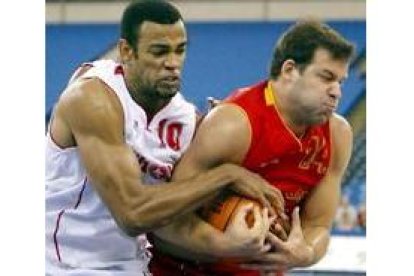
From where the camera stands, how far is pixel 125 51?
7.70ft

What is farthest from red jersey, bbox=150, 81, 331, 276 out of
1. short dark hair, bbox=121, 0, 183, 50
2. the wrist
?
short dark hair, bbox=121, 0, 183, 50

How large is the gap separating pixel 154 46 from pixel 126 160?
0.27 metres

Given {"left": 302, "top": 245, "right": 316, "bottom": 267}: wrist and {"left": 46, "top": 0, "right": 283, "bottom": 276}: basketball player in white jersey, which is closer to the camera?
{"left": 46, "top": 0, "right": 283, "bottom": 276}: basketball player in white jersey

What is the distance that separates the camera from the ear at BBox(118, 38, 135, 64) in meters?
2.33

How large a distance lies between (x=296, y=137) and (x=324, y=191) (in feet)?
0.69

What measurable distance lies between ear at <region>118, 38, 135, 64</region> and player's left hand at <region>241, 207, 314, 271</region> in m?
0.52

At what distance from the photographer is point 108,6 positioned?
6574 mm

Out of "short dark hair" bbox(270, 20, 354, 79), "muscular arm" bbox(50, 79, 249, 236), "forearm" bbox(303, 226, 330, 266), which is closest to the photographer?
"muscular arm" bbox(50, 79, 249, 236)

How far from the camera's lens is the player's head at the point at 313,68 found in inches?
89.1

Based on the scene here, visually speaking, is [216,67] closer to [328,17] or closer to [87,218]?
[328,17]

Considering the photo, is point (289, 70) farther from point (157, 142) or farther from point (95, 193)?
point (95, 193)

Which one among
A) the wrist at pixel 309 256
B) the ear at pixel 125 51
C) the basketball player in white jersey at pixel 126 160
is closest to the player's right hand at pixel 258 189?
the basketball player in white jersey at pixel 126 160

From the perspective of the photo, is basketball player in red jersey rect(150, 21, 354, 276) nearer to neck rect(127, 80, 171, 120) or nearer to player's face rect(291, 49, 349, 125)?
player's face rect(291, 49, 349, 125)
